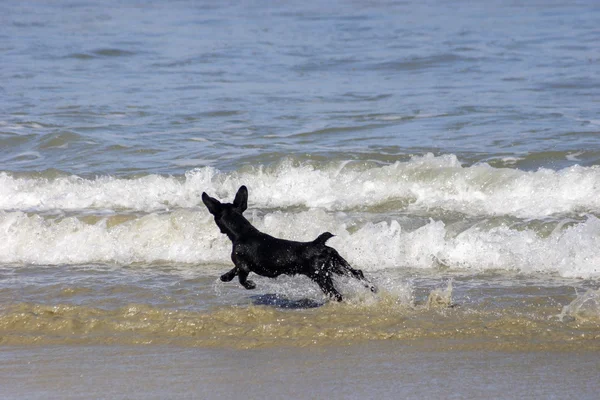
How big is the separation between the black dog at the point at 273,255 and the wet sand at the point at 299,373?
0.89 metres

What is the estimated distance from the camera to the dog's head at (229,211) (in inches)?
278

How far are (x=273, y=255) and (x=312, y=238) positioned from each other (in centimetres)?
258

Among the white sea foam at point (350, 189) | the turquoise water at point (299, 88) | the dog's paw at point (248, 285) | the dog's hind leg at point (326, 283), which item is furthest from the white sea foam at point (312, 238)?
the turquoise water at point (299, 88)

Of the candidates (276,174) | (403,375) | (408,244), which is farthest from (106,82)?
(403,375)

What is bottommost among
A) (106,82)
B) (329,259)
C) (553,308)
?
(553,308)

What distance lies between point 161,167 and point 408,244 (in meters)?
4.91

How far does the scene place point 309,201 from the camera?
11.1 meters

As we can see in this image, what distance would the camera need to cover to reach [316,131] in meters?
14.2

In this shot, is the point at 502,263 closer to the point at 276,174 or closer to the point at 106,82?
the point at 276,174

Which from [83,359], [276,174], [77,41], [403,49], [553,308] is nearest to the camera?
[83,359]

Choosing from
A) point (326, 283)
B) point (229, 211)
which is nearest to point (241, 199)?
point (229, 211)

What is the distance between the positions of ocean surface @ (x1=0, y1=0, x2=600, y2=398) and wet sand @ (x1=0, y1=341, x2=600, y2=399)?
23 millimetres

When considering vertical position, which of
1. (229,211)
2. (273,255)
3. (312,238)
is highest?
(229,211)

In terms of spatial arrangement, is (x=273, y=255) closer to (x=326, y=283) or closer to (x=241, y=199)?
(x=326, y=283)
